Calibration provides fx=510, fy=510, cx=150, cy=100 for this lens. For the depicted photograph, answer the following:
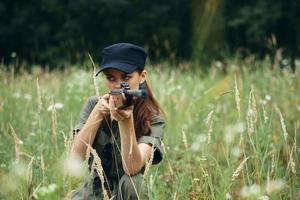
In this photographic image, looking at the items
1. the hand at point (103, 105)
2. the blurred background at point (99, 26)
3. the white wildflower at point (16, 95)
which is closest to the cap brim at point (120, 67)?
the hand at point (103, 105)

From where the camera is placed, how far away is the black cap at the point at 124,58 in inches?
83.6

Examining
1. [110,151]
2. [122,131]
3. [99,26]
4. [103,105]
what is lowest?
[110,151]

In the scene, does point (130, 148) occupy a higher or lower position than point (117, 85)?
lower

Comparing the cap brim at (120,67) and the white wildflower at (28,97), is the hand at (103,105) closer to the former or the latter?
the cap brim at (120,67)

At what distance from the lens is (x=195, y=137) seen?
338cm

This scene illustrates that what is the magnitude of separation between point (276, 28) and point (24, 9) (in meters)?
7.10

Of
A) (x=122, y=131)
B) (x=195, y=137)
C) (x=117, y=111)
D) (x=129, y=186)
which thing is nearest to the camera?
(x=117, y=111)

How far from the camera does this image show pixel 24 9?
1472 cm

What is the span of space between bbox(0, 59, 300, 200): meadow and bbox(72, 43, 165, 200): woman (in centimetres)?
8

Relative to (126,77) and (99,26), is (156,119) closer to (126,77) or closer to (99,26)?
(126,77)

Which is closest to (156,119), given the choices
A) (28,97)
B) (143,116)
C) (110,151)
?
(143,116)

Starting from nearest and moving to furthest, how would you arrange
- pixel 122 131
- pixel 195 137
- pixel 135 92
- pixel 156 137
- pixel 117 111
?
1. pixel 135 92
2. pixel 117 111
3. pixel 122 131
4. pixel 156 137
5. pixel 195 137

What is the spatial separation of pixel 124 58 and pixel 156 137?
14.8 inches

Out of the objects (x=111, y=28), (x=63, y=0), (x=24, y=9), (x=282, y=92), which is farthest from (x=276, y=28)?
(x=282, y=92)
